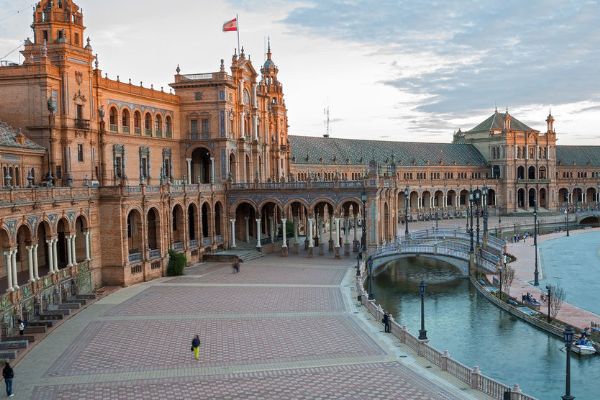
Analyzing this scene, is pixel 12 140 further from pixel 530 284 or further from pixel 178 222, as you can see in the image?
pixel 530 284

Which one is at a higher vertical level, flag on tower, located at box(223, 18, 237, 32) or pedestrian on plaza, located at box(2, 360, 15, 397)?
flag on tower, located at box(223, 18, 237, 32)

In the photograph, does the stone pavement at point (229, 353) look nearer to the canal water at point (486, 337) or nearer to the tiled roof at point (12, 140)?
the canal water at point (486, 337)

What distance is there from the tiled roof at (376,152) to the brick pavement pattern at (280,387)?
88948mm

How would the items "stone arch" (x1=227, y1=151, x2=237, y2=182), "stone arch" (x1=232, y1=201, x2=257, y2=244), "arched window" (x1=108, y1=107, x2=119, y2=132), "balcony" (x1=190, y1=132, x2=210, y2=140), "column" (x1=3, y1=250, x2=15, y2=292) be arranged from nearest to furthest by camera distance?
"column" (x1=3, y1=250, x2=15, y2=292) → "arched window" (x1=108, y1=107, x2=119, y2=132) → "balcony" (x1=190, y1=132, x2=210, y2=140) → "stone arch" (x1=232, y1=201, x2=257, y2=244) → "stone arch" (x1=227, y1=151, x2=237, y2=182)

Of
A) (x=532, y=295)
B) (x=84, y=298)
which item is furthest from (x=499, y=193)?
(x=84, y=298)

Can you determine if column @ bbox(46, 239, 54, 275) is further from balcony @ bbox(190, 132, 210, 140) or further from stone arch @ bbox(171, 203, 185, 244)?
balcony @ bbox(190, 132, 210, 140)

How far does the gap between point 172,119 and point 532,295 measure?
142ft

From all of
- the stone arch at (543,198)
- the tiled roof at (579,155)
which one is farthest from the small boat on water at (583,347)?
the tiled roof at (579,155)

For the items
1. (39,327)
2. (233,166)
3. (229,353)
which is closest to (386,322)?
(229,353)

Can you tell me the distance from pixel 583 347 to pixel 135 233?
1500 inches

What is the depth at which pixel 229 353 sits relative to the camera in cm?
3472

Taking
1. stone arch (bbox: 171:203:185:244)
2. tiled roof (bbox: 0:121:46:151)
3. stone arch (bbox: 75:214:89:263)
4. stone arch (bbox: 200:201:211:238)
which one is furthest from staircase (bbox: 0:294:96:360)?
stone arch (bbox: 200:201:211:238)

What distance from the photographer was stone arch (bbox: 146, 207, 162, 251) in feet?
200

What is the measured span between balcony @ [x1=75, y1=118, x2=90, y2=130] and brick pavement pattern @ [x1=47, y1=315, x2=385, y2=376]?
23.7 metres
